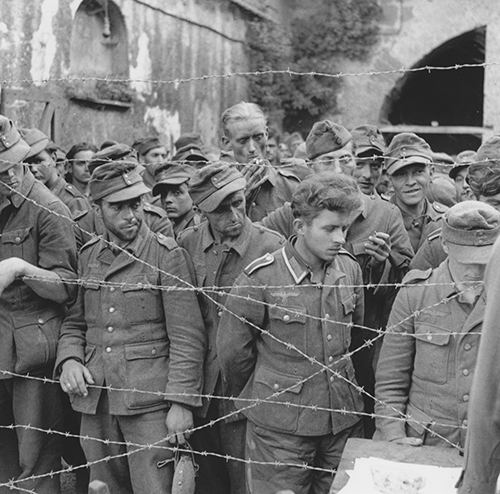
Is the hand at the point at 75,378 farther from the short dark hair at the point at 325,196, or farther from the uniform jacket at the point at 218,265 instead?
the short dark hair at the point at 325,196

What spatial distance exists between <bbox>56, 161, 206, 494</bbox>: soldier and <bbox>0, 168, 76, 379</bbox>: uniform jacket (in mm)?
257

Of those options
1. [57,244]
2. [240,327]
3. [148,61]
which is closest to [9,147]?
[57,244]

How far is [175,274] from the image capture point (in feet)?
15.5

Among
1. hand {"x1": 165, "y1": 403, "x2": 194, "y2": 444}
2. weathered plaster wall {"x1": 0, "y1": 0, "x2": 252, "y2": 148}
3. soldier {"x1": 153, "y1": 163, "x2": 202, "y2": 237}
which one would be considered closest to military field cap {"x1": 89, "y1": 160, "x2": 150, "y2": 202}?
hand {"x1": 165, "y1": 403, "x2": 194, "y2": 444}

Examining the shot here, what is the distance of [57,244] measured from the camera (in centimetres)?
500

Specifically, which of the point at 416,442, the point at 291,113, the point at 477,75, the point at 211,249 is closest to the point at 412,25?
the point at 291,113

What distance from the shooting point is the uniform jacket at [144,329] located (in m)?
4.66

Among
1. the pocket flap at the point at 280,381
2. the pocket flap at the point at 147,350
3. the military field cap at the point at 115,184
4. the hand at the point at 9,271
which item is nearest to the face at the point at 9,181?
the hand at the point at 9,271

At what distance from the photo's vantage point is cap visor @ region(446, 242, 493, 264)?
3.99 metres

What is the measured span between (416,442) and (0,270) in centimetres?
234

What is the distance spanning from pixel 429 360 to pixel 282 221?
162 centimetres

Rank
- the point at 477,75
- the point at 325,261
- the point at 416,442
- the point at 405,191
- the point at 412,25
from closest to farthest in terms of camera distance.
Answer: the point at 416,442 < the point at 325,261 < the point at 405,191 < the point at 412,25 < the point at 477,75

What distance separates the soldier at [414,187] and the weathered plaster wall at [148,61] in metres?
5.65

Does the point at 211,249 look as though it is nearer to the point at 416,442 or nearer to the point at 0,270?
the point at 0,270
